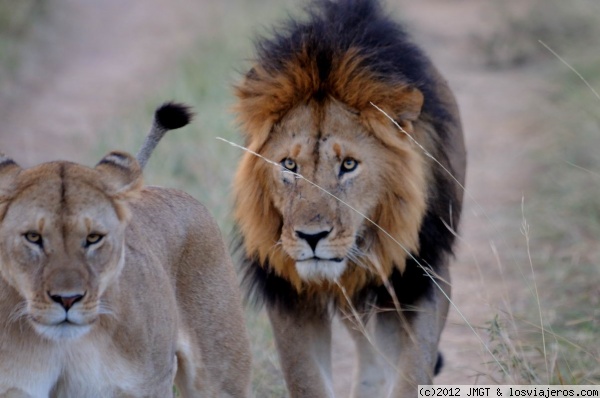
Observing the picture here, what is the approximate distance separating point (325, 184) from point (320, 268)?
281 millimetres

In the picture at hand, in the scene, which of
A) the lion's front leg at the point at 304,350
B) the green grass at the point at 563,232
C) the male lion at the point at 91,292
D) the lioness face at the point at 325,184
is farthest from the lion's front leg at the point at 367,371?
the male lion at the point at 91,292

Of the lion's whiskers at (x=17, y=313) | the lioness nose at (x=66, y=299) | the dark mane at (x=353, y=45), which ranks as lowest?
the lion's whiskers at (x=17, y=313)

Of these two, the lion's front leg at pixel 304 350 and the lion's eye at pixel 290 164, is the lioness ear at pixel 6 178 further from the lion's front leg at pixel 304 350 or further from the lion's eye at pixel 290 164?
the lion's front leg at pixel 304 350

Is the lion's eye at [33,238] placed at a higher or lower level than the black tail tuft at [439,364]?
higher

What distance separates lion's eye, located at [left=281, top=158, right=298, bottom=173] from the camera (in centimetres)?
387

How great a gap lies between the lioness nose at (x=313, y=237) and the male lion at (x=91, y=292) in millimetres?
466

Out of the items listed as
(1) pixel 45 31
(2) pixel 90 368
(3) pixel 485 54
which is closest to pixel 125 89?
(1) pixel 45 31

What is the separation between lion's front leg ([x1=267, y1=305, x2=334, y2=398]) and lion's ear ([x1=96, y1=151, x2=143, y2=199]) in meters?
1.23

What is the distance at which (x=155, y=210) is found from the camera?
3.49 meters

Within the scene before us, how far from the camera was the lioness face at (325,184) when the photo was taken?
369cm

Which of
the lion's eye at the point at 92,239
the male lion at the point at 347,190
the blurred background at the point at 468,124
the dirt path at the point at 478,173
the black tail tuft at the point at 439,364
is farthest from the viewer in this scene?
the dirt path at the point at 478,173

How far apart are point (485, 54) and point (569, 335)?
7.43 meters

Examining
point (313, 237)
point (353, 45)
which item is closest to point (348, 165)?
point (313, 237)

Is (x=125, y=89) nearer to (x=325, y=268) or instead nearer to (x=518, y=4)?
(x=518, y=4)
